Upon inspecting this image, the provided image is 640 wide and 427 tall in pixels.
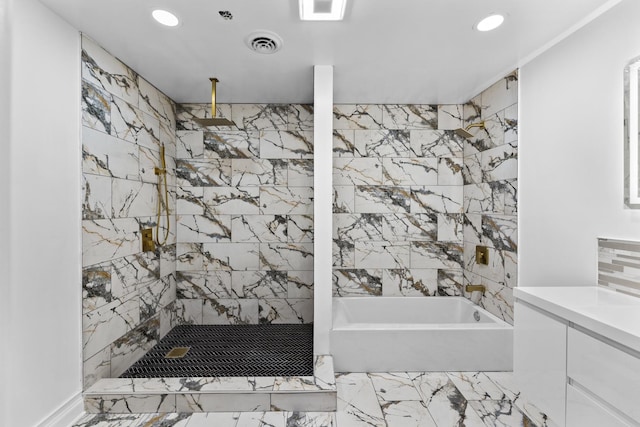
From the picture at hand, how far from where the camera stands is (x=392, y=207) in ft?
11.6

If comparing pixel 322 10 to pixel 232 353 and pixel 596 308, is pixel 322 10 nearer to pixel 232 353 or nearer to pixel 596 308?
pixel 596 308

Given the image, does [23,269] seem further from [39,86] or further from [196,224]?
[196,224]

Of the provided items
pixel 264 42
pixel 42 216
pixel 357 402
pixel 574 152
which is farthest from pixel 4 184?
pixel 574 152

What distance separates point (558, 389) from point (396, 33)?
2.01m

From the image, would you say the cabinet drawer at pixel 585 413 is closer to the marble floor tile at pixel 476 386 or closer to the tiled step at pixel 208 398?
the marble floor tile at pixel 476 386

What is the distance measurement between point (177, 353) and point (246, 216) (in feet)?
4.50

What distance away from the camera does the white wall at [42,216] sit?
1.67 metres

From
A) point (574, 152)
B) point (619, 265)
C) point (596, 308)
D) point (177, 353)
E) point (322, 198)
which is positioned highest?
point (574, 152)

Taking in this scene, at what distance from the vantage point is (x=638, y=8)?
169 cm

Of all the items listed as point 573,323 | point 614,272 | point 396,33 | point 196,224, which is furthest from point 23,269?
point 614,272

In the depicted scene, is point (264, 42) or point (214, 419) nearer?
point (214, 419)

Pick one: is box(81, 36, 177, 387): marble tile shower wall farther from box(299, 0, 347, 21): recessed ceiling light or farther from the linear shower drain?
box(299, 0, 347, 21): recessed ceiling light

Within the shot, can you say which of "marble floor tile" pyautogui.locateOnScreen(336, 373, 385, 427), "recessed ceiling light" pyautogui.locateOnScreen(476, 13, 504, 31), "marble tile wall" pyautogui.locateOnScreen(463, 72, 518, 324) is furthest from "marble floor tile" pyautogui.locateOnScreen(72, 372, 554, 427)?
"recessed ceiling light" pyautogui.locateOnScreen(476, 13, 504, 31)

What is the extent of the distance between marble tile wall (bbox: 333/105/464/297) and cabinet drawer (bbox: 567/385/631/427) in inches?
82.6
